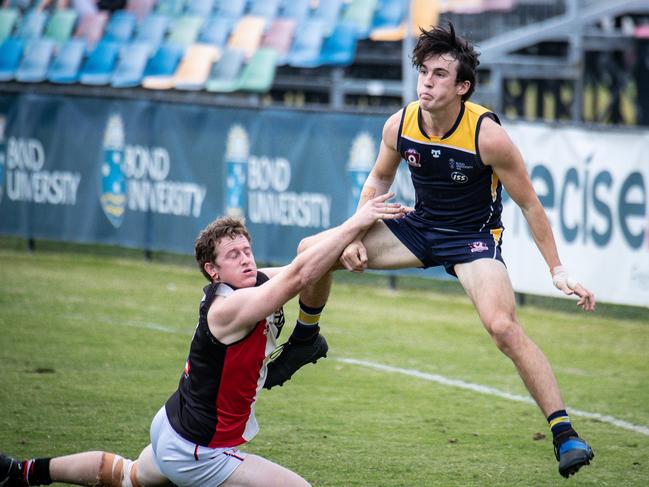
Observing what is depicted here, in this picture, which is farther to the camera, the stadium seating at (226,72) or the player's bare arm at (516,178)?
the stadium seating at (226,72)

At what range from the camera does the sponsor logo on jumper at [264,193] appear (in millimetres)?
13125

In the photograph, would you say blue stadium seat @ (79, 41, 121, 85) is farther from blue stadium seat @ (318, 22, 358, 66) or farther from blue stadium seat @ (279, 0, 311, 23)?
blue stadium seat @ (318, 22, 358, 66)

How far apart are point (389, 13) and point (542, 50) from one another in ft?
12.5

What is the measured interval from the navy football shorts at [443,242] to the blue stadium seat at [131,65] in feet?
44.6

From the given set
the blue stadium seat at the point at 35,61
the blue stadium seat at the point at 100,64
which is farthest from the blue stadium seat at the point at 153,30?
the blue stadium seat at the point at 35,61

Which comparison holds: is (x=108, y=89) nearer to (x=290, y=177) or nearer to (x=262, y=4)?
(x=262, y=4)

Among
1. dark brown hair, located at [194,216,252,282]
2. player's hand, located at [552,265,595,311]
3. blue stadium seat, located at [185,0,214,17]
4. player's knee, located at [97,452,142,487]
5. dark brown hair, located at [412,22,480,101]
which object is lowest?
player's knee, located at [97,452,142,487]

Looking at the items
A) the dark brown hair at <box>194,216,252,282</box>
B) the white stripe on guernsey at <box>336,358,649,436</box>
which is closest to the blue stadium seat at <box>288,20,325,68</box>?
the white stripe on guernsey at <box>336,358,649,436</box>

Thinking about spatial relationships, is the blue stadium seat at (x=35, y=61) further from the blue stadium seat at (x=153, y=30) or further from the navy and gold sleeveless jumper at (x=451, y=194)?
the navy and gold sleeveless jumper at (x=451, y=194)

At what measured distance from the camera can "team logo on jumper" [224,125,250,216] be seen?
13.7 m

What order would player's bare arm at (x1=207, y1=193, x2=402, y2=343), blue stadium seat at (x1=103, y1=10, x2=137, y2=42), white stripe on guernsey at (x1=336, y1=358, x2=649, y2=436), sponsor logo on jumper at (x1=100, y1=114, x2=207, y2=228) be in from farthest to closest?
1. blue stadium seat at (x1=103, y1=10, x2=137, y2=42)
2. sponsor logo on jumper at (x1=100, y1=114, x2=207, y2=228)
3. white stripe on guernsey at (x1=336, y1=358, x2=649, y2=436)
4. player's bare arm at (x1=207, y1=193, x2=402, y2=343)

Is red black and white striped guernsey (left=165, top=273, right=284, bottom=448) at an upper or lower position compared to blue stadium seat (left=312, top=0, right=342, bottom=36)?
lower

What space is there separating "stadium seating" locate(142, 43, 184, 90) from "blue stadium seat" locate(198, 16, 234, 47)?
0.57m

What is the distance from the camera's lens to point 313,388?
28.2 feet
